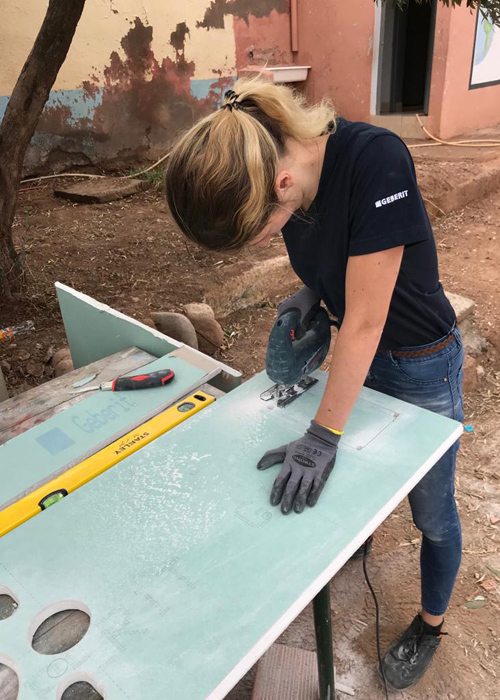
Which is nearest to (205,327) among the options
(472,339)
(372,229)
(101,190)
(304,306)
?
(472,339)

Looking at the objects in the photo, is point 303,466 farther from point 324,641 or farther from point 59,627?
point 324,641

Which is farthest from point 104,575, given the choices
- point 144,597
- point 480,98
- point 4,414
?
point 480,98

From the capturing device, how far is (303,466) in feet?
3.44

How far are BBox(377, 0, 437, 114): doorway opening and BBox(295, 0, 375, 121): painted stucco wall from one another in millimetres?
205

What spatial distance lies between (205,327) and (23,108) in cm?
165

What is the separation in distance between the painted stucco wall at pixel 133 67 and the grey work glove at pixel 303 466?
5326 millimetres

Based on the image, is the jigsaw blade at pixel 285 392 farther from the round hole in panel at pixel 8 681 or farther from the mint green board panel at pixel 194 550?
the round hole in panel at pixel 8 681

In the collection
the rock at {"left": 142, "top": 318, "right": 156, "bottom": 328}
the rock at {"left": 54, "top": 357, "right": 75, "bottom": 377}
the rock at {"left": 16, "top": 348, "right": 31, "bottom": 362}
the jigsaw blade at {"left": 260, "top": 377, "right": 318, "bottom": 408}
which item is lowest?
the rock at {"left": 16, "top": 348, "right": 31, "bottom": 362}

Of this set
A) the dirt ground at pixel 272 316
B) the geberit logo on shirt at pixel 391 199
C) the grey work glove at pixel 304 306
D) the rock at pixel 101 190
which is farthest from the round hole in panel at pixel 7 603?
the rock at pixel 101 190

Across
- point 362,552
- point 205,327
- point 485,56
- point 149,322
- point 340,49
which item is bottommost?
point 362,552

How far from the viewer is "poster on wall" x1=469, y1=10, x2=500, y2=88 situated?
21.3ft

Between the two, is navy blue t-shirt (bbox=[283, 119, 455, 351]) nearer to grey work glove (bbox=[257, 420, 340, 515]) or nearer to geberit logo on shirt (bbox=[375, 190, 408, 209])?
geberit logo on shirt (bbox=[375, 190, 408, 209])

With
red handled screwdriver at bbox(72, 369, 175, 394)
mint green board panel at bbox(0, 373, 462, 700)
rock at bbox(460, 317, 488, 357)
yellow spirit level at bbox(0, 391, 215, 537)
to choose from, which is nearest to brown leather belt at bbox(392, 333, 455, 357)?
mint green board panel at bbox(0, 373, 462, 700)

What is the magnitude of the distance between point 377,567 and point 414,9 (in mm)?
8626
